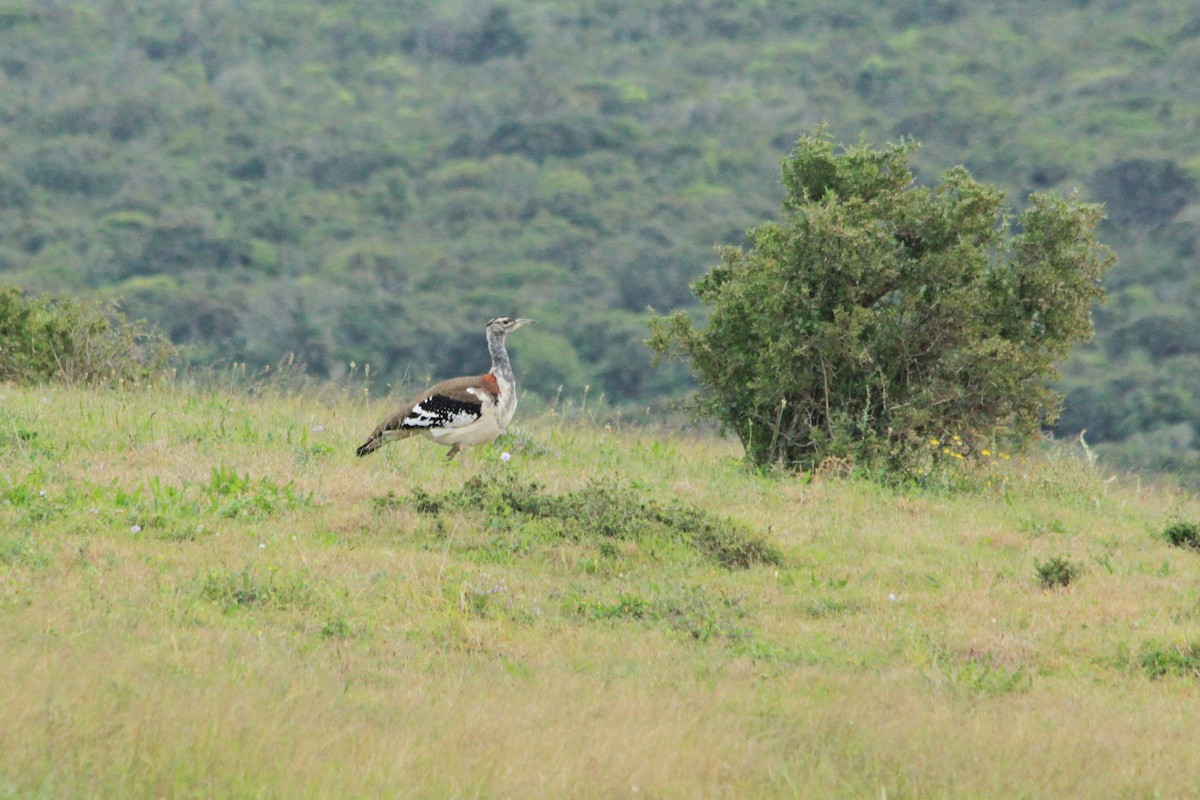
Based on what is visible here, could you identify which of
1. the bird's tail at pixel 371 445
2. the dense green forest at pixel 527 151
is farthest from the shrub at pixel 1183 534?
the dense green forest at pixel 527 151

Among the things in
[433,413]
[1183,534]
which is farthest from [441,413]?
[1183,534]

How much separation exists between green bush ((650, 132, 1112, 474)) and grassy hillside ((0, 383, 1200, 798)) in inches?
37.4

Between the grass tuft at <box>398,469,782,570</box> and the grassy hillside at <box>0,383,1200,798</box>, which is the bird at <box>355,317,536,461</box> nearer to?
the grassy hillside at <box>0,383,1200,798</box>

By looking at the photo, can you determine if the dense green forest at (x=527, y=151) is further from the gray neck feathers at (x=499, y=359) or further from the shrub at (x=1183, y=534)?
the gray neck feathers at (x=499, y=359)

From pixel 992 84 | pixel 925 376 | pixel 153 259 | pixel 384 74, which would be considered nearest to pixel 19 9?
pixel 384 74

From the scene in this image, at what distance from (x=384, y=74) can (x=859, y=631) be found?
96.0 metres

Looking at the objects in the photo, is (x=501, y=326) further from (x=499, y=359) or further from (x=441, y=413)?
(x=441, y=413)

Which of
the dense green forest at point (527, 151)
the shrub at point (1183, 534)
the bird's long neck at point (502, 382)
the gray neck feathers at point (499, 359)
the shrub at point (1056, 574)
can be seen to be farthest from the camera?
the dense green forest at point (527, 151)

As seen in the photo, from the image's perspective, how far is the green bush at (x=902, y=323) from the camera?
1559 cm

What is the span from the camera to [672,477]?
47.0ft

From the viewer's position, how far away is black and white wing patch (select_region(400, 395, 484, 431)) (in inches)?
535

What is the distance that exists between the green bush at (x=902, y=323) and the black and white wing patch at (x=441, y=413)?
10.8 ft

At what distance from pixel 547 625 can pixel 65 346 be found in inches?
420

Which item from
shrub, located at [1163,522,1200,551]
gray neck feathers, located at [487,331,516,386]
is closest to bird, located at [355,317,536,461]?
gray neck feathers, located at [487,331,516,386]
